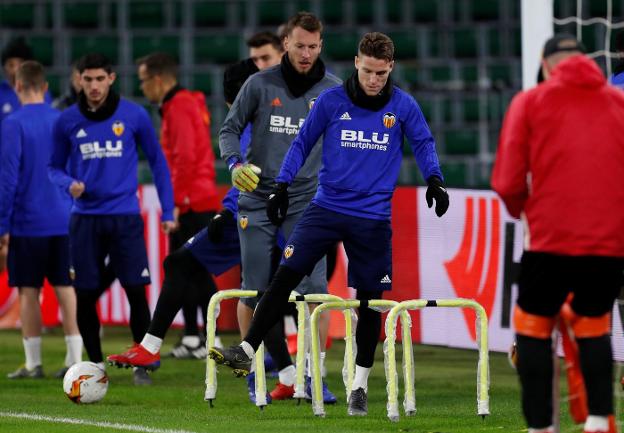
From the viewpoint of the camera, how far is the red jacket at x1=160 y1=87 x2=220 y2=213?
11430mm

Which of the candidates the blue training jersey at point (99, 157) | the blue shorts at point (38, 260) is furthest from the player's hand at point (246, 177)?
the blue shorts at point (38, 260)

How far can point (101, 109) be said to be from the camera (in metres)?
9.56

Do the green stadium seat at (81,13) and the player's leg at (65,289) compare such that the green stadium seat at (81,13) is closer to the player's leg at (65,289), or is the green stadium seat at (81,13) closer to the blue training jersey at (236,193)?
the player's leg at (65,289)

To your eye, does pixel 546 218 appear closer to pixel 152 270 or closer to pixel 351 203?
pixel 351 203

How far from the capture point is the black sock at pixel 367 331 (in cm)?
805

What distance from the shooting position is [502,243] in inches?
446

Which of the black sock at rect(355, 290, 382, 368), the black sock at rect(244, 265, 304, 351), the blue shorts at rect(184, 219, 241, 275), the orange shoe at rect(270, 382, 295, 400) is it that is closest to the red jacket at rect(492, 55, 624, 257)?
the black sock at rect(244, 265, 304, 351)

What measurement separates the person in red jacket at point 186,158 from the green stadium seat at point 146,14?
28.7ft

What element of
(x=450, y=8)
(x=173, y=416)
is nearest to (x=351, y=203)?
(x=173, y=416)

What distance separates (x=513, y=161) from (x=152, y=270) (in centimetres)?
852

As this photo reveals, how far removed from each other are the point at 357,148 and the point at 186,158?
12.7 feet

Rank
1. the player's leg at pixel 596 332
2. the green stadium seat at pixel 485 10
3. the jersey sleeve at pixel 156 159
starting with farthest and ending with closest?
1. the green stadium seat at pixel 485 10
2. the jersey sleeve at pixel 156 159
3. the player's leg at pixel 596 332

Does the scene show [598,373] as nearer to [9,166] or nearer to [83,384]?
[83,384]

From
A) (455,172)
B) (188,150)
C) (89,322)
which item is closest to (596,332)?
(89,322)
